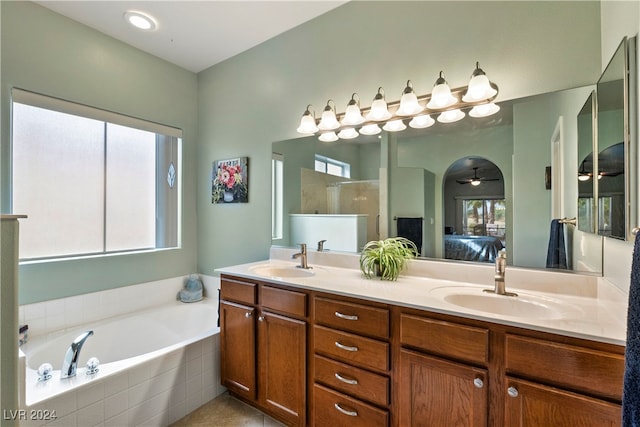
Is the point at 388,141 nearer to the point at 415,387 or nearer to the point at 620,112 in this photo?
the point at 620,112

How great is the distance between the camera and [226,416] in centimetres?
189

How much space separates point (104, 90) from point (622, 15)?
331 cm

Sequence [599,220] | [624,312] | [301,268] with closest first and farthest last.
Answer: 1. [624,312]
2. [599,220]
3. [301,268]

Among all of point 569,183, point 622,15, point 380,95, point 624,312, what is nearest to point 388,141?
point 380,95

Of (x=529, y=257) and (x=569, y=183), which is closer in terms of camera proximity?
(x=569, y=183)

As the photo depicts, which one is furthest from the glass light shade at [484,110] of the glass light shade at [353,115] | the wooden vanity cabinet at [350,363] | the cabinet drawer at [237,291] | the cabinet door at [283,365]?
the cabinet drawer at [237,291]

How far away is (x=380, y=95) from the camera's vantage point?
74.3 inches

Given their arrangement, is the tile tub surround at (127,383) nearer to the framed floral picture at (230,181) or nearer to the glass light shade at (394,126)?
the framed floral picture at (230,181)

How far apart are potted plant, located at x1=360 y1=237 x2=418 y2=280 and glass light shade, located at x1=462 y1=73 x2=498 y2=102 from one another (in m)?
0.92

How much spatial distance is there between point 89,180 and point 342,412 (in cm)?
262

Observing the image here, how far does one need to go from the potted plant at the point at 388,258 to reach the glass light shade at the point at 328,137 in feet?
2.94

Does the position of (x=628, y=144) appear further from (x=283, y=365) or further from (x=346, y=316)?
(x=283, y=365)

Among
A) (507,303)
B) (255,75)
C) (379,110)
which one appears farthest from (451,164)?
(255,75)

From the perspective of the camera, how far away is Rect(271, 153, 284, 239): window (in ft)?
8.13
